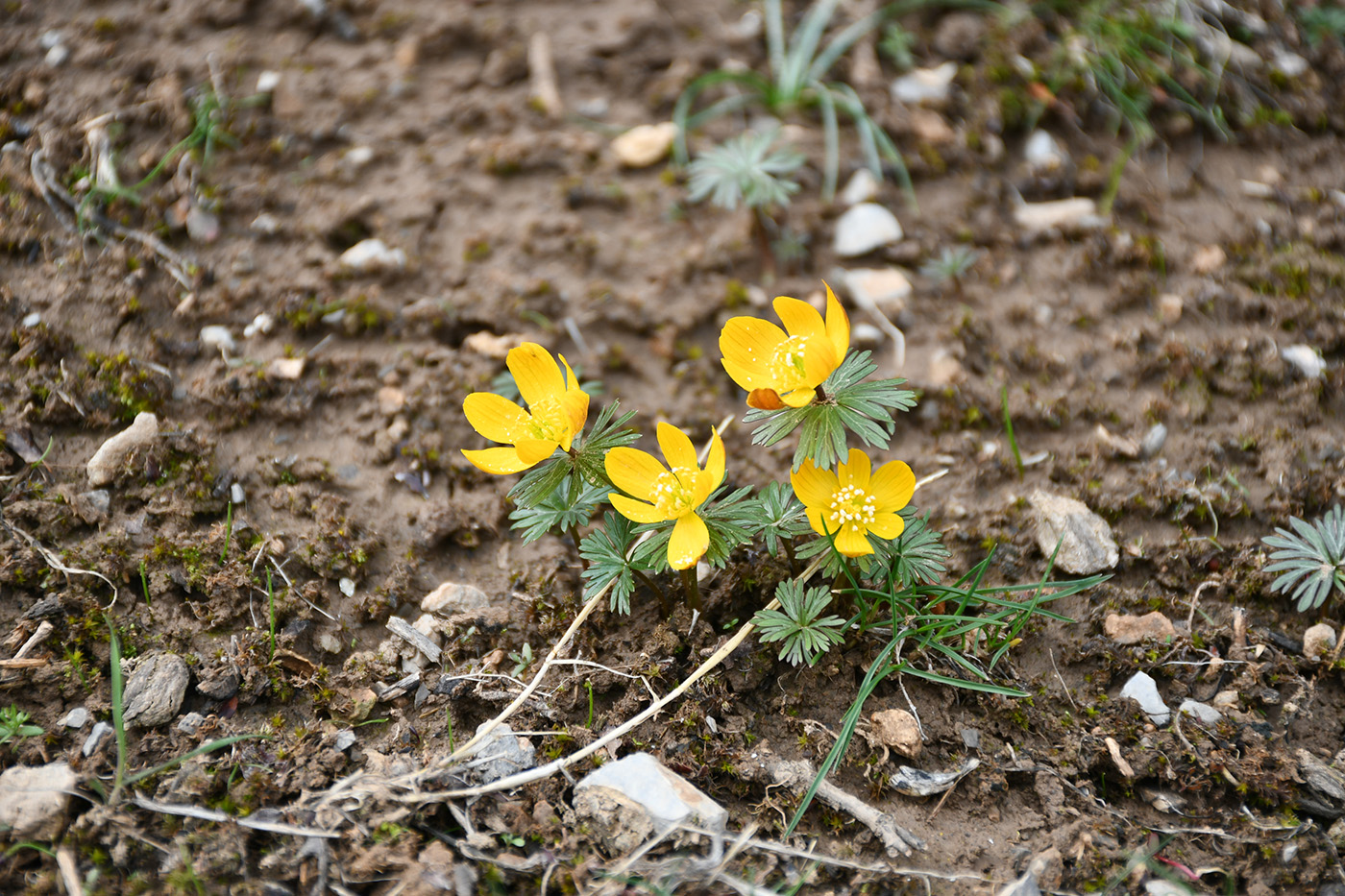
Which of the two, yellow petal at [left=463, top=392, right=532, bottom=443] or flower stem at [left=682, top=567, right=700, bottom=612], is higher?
yellow petal at [left=463, top=392, right=532, bottom=443]

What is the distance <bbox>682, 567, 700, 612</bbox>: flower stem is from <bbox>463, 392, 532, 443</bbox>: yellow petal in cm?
54

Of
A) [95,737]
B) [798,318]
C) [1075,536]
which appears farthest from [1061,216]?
[95,737]

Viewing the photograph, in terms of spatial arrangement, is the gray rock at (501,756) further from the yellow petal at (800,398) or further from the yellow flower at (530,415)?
the yellow petal at (800,398)

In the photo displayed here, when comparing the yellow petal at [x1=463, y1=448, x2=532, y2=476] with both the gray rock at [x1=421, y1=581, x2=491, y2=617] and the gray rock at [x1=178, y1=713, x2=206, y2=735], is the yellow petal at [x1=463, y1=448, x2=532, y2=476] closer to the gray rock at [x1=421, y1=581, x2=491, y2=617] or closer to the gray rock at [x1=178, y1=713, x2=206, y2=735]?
the gray rock at [x1=421, y1=581, x2=491, y2=617]

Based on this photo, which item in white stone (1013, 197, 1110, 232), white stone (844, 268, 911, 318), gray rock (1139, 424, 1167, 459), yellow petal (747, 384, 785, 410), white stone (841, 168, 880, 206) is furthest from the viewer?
white stone (841, 168, 880, 206)

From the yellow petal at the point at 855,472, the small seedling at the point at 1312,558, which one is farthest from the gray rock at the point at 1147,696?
the yellow petal at the point at 855,472

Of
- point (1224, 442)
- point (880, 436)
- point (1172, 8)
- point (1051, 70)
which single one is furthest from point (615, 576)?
point (1172, 8)

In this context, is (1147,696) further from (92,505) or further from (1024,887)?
(92,505)

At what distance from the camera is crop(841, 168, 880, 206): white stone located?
334cm

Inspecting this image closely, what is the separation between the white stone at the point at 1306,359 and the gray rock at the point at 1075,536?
0.91 m

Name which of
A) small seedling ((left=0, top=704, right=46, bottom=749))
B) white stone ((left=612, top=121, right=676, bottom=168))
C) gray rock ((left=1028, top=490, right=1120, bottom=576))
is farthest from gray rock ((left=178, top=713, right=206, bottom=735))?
white stone ((left=612, top=121, right=676, bottom=168))

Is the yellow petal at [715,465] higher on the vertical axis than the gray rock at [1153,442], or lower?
higher

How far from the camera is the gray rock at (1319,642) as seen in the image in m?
2.29

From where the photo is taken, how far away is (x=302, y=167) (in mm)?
3225
